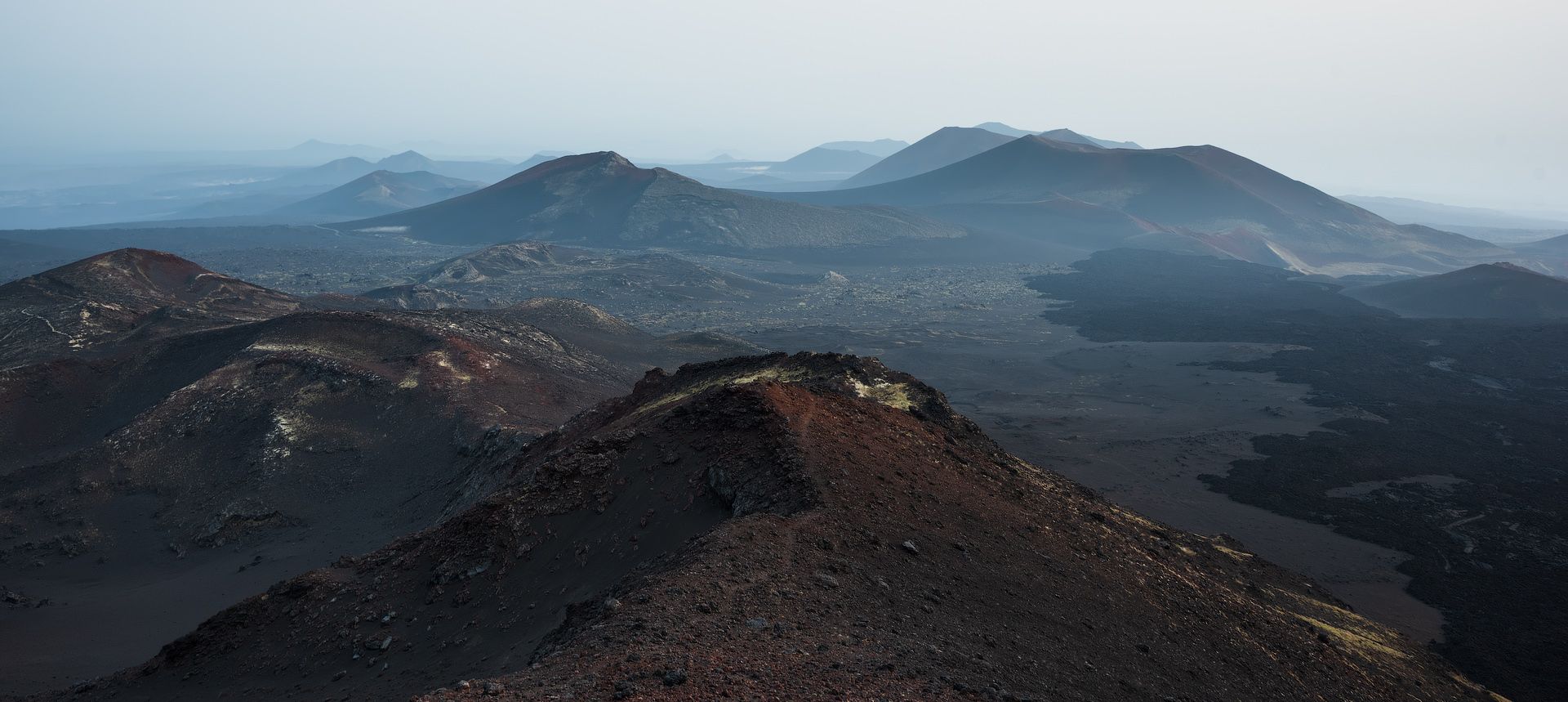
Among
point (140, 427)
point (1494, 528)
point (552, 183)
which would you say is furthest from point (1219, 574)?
point (552, 183)

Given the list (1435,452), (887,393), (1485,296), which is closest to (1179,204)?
(1485,296)

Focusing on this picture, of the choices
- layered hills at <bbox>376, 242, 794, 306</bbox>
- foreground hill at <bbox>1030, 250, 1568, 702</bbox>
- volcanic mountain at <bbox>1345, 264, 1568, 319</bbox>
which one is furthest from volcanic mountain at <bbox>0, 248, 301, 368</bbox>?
volcanic mountain at <bbox>1345, 264, 1568, 319</bbox>

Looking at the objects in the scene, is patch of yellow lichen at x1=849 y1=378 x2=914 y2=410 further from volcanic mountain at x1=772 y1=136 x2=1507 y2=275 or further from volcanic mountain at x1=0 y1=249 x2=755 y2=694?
volcanic mountain at x1=772 y1=136 x2=1507 y2=275

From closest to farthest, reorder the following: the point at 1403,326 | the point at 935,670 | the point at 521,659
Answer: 1. the point at 935,670
2. the point at 521,659
3. the point at 1403,326

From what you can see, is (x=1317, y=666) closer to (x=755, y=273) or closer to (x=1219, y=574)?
(x=1219, y=574)

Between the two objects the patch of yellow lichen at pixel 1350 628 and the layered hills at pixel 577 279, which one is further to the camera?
the layered hills at pixel 577 279

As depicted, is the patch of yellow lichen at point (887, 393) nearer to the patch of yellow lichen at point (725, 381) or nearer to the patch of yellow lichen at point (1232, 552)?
the patch of yellow lichen at point (725, 381)

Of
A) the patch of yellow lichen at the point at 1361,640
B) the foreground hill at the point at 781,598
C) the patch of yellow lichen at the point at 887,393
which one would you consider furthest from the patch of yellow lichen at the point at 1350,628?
the patch of yellow lichen at the point at 887,393
